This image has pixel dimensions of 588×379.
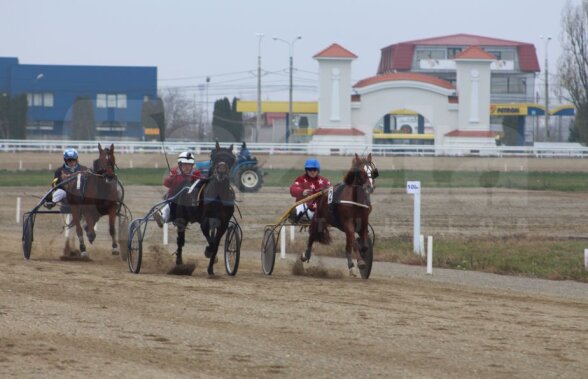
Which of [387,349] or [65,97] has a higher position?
[65,97]

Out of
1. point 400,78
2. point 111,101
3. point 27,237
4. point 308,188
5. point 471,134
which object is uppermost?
point 400,78

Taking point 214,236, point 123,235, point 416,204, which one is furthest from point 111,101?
point 214,236

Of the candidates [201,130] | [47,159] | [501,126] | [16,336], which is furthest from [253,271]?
[501,126]

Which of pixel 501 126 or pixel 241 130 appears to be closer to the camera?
pixel 241 130

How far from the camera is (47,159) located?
52938mm

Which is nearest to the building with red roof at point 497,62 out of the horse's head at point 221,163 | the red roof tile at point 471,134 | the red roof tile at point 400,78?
the red roof tile at point 400,78

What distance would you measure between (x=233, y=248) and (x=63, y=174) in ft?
14.1

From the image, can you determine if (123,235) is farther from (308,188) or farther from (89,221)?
(308,188)

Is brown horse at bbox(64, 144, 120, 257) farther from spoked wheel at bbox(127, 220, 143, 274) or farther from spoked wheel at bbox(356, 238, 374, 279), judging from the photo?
spoked wheel at bbox(356, 238, 374, 279)

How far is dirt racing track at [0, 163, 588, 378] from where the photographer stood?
28.3ft

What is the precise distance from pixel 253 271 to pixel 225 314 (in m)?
5.39

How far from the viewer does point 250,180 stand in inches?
1468

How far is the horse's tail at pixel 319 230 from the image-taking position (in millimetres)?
15773

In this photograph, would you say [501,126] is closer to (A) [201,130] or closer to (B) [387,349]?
(A) [201,130]
